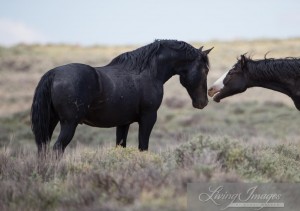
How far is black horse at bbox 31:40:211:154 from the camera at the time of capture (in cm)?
802

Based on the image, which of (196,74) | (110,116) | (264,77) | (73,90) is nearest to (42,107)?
(73,90)

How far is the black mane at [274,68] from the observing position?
33.0 ft

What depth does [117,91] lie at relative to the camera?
28.5 feet

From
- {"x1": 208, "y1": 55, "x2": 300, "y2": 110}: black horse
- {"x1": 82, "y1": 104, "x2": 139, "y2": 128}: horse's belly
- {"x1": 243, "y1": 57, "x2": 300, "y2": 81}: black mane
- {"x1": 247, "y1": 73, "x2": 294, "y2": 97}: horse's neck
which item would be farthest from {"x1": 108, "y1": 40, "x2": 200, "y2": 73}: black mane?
{"x1": 247, "y1": 73, "x2": 294, "y2": 97}: horse's neck

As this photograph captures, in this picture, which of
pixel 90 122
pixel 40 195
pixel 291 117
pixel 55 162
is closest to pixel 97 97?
pixel 90 122

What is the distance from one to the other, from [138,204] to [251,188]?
1463mm

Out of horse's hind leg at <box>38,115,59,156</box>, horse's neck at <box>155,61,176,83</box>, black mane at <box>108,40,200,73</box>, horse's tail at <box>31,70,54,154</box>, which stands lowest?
horse's hind leg at <box>38,115,59,156</box>

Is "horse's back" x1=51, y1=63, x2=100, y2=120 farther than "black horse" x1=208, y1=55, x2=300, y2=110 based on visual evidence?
No

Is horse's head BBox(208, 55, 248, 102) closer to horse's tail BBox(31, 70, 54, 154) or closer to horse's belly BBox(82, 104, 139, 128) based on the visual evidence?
horse's belly BBox(82, 104, 139, 128)

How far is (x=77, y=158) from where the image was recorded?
8.38 meters

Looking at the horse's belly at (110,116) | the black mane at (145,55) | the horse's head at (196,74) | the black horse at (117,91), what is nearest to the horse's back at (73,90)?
the black horse at (117,91)

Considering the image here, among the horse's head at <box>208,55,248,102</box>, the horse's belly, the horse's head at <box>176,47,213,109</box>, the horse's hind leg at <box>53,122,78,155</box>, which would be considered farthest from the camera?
the horse's head at <box>208,55,248,102</box>

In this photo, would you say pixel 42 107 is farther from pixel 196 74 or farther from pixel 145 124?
pixel 196 74

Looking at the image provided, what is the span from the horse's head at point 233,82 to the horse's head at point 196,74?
3.29 ft
